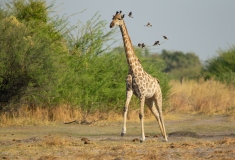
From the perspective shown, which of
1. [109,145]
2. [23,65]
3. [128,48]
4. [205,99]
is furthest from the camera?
[205,99]

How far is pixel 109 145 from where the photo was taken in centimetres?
1172

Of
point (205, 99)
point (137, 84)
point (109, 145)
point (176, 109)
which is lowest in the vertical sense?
point (109, 145)

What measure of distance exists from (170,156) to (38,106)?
8.21 m

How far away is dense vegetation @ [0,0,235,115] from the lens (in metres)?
16.5

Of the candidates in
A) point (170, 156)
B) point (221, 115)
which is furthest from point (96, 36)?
point (170, 156)

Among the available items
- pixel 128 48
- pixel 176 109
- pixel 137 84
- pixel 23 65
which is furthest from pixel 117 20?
pixel 176 109

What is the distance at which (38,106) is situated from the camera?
1784 cm

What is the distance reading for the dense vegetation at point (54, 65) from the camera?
54.0ft

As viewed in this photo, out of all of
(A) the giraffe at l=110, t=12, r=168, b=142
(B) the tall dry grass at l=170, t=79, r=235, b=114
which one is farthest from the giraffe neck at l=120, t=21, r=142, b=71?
(B) the tall dry grass at l=170, t=79, r=235, b=114

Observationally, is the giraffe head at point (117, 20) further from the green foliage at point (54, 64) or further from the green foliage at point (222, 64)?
the green foliage at point (222, 64)

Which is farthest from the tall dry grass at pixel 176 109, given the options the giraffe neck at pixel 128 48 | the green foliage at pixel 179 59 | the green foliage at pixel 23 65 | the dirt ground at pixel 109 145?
the green foliage at pixel 179 59

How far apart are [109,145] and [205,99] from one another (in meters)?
12.4

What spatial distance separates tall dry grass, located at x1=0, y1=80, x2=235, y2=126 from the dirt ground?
1.16m

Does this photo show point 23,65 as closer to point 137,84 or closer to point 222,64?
point 137,84
